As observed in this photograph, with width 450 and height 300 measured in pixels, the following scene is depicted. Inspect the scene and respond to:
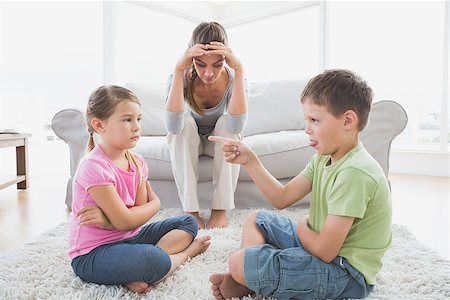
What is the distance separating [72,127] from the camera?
220 centimetres

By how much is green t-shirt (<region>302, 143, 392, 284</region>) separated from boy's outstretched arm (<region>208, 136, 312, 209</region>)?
0.39 ft

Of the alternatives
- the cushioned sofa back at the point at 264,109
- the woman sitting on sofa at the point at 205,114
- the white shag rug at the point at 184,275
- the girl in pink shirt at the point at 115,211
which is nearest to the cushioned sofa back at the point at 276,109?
the cushioned sofa back at the point at 264,109

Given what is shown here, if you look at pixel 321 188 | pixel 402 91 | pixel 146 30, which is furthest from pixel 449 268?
pixel 146 30


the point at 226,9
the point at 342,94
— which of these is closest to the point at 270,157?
the point at 342,94

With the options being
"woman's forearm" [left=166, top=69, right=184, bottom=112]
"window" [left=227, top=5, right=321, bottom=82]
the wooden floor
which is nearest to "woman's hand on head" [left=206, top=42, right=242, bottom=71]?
"woman's forearm" [left=166, top=69, right=184, bottom=112]

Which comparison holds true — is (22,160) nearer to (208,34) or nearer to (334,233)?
(208,34)

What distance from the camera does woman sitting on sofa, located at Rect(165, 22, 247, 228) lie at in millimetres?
1722

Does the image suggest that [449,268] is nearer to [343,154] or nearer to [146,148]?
[343,154]

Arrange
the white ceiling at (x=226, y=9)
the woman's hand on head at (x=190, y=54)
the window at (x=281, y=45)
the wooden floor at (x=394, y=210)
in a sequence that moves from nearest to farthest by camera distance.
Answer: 1. the woman's hand on head at (x=190, y=54)
2. the wooden floor at (x=394, y=210)
3. the window at (x=281, y=45)
4. the white ceiling at (x=226, y=9)

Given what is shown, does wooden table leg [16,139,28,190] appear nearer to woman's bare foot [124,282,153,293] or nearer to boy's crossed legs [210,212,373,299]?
woman's bare foot [124,282,153,293]

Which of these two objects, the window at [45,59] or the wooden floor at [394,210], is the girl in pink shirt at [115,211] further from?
the window at [45,59]

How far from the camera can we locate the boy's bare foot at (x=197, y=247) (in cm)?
139

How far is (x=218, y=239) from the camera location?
1.62 metres

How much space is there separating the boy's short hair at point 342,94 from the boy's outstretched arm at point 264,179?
0.27 meters
